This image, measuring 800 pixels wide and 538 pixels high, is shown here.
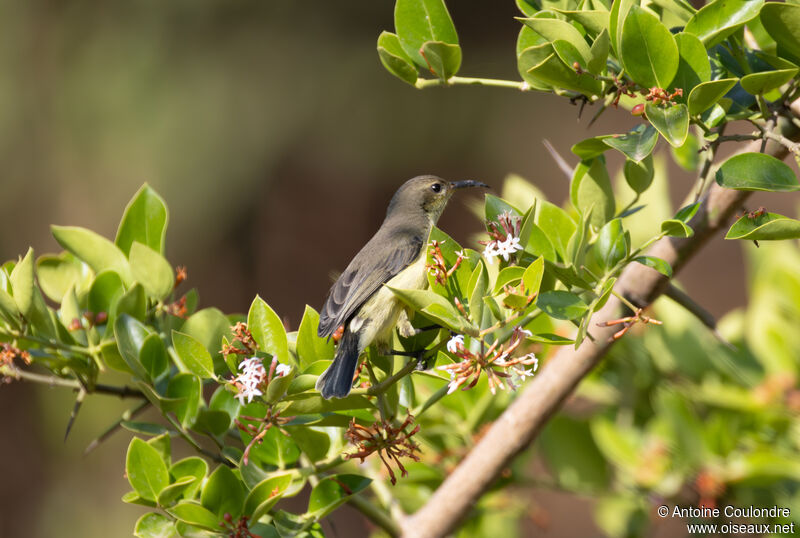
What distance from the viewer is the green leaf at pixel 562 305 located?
4.12ft

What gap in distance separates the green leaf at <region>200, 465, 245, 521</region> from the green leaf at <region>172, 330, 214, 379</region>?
178 mm

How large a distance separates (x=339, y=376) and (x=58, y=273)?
927 mm

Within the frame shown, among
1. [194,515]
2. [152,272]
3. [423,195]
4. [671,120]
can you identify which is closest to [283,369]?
[194,515]

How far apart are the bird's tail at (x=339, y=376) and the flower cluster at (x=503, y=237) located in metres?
0.33

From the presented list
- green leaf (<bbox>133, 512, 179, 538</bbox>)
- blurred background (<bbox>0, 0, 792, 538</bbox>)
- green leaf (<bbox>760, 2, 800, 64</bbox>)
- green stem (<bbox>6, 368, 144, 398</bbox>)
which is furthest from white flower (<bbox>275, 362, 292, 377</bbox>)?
blurred background (<bbox>0, 0, 792, 538</bbox>)

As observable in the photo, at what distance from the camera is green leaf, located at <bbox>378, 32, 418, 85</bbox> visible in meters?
1.54

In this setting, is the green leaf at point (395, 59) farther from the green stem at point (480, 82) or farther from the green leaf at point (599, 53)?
the green leaf at point (599, 53)

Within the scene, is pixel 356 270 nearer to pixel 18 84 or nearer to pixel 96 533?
pixel 96 533

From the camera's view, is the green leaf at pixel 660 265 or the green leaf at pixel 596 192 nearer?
the green leaf at pixel 660 265

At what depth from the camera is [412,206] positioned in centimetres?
293

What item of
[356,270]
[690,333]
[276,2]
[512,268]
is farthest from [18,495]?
[512,268]

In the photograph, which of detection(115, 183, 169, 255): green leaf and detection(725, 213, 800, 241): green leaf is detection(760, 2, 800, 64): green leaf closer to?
detection(725, 213, 800, 241): green leaf

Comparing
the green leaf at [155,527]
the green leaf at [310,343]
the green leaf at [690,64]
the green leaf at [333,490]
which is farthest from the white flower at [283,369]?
the green leaf at [690,64]

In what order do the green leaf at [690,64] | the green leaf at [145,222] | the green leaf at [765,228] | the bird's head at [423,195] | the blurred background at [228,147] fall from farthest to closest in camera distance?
1. the blurred background at [228,147]
2. the bird's head at [423,195]
3. the green leaf at [145,222]
4. the green leaf at [690,64]
5. the green leaf at [765,228]
